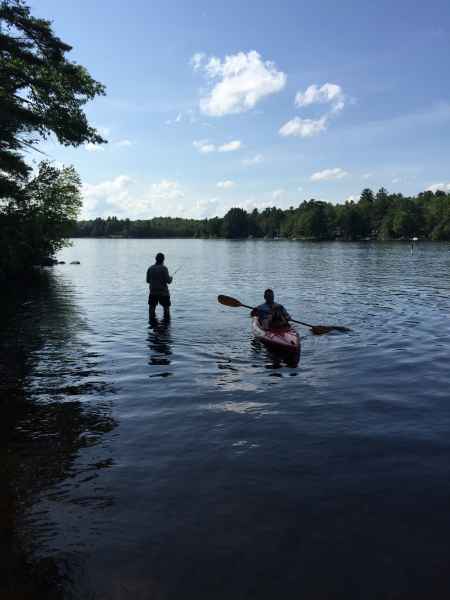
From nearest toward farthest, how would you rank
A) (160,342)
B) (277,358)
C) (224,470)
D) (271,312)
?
(224,470), (277,358), (271,312), (160,342)

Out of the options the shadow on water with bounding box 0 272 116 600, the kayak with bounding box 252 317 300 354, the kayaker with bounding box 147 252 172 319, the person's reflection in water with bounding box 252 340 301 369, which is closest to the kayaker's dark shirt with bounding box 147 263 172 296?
the kayaker with bounding box 147 252 172 319

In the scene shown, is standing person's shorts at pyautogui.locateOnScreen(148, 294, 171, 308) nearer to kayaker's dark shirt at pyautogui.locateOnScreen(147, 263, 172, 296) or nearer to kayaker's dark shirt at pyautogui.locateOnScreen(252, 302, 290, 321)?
kayaker's dark shirt at pyautogui.locateOnScreen(147, 263, 172, 296)

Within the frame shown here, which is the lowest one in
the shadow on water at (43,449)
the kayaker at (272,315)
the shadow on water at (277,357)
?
the shadow on water at (43,449)

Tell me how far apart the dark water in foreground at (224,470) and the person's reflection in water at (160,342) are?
14cm

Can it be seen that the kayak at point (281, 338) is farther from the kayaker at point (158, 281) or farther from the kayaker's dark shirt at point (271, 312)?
the kayaker at point (158, 281)

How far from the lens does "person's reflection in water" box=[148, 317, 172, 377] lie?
14.2 meters

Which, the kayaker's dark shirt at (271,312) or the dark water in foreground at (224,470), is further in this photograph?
the kayaker's dark shirt at (271,312)

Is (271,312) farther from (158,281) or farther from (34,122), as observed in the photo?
(34,122)

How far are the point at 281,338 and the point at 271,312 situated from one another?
1.96 metres

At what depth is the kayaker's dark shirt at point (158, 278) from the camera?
19.4 m

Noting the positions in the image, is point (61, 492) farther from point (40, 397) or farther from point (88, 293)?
point (88, 293)

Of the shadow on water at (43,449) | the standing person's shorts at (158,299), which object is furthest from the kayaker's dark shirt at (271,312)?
the shadow on water at (43,449)

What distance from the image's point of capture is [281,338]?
15141mm

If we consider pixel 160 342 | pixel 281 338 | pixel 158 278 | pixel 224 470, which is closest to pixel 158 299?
pixel 158 278
